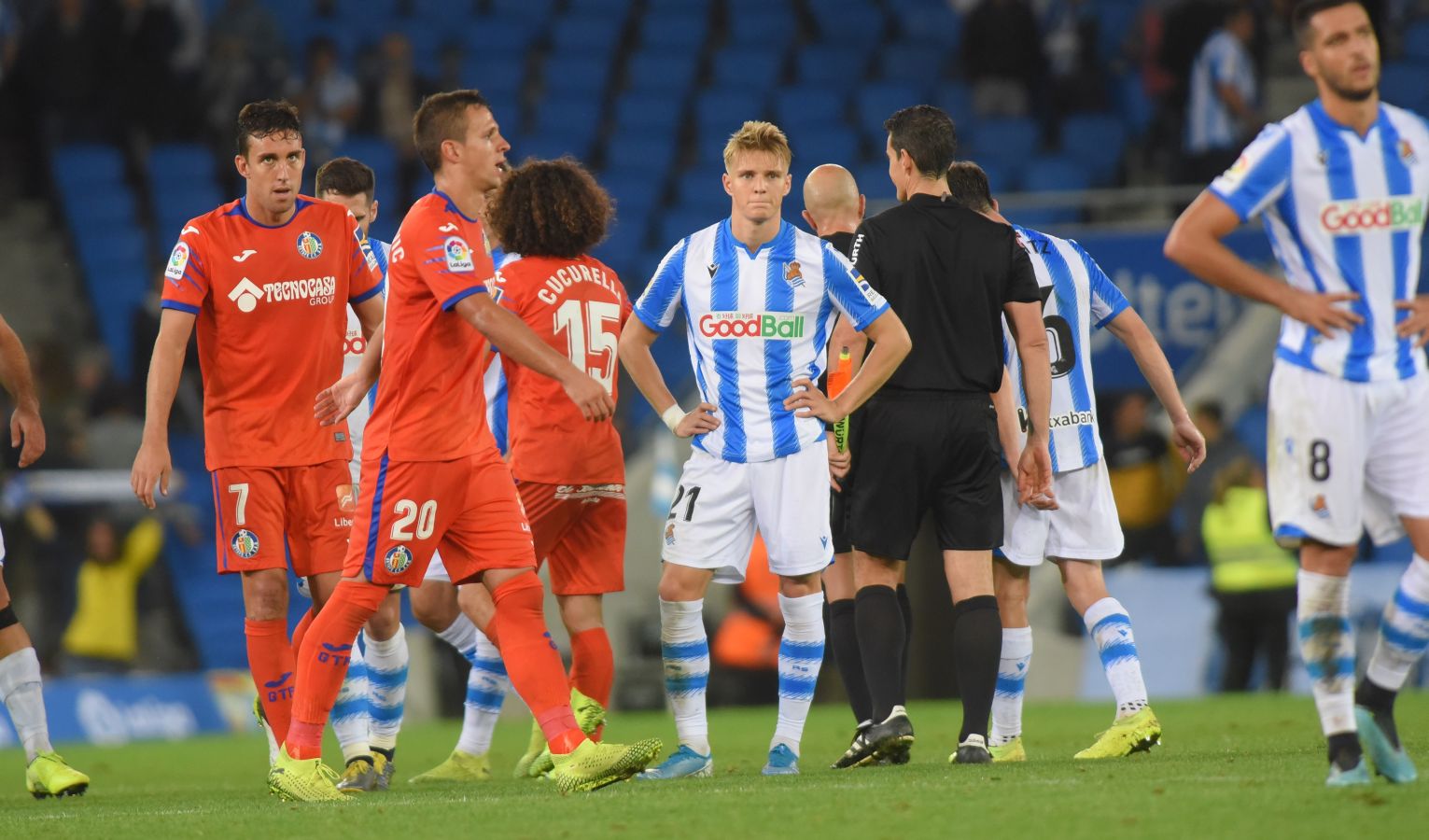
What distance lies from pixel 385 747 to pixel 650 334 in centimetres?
224

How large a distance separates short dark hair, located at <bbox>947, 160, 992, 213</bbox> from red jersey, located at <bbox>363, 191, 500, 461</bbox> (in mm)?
2383

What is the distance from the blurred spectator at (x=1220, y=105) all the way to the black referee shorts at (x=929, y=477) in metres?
10.2

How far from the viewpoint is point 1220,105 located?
1706 centimetres

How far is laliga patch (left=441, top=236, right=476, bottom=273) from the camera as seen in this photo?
21.5 ft

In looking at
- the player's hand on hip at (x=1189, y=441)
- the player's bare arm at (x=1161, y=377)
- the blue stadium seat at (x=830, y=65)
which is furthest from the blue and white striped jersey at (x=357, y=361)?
the blue stadium seat at (x=830, y=65)

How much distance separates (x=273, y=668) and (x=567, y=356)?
1727mm

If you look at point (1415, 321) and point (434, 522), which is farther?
point (434, 522)

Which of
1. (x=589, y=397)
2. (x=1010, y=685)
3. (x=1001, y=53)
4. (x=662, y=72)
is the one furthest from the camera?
(x=662, y=72)

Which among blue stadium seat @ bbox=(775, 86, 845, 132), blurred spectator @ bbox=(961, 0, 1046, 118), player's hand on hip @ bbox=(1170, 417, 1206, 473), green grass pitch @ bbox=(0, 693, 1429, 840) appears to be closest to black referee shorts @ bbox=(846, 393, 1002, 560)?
green grass pitch @ bbox=(0, 693, 1429, 840)

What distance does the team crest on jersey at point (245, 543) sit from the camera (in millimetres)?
7398

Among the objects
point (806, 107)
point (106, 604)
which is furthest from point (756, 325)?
point (806, 107)

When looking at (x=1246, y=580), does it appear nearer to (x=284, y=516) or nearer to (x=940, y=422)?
(x=940, y=422)

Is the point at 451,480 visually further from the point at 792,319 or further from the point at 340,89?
the point at 340,89

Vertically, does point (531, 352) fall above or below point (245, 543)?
above
